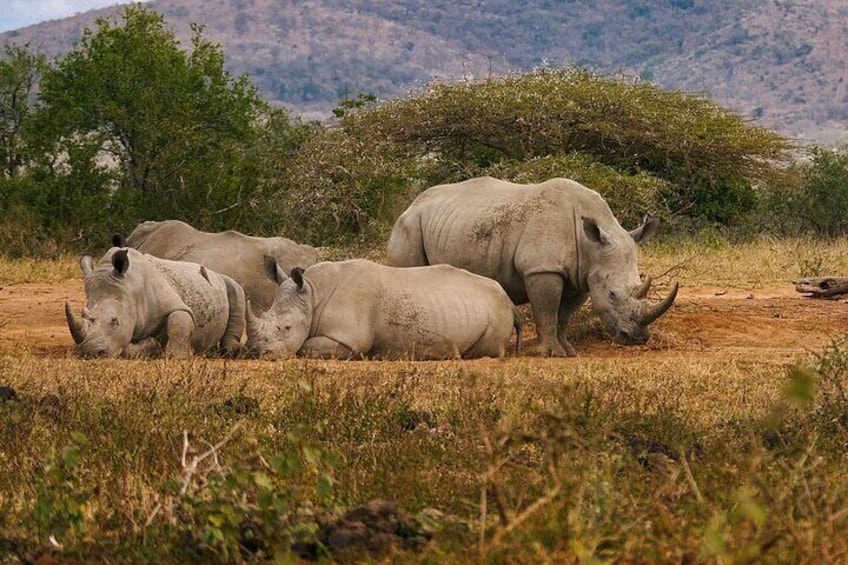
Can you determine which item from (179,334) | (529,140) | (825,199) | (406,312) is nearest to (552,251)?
(406,312)

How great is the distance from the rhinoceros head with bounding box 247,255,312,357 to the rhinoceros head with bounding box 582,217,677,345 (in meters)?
2.37

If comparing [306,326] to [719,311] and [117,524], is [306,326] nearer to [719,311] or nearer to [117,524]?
[719,311]

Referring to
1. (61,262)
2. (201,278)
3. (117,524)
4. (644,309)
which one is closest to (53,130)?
(61,262)

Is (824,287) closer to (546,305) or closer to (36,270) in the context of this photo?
(546,305)

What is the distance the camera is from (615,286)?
12.4 metres

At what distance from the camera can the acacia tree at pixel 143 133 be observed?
22484mm

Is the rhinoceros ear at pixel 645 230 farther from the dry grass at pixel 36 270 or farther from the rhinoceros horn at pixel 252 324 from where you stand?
the dry grass at pixel 36 270

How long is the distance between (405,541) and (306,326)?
272 inches

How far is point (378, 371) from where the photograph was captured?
10094 mm

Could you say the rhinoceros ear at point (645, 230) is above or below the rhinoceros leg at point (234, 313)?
above

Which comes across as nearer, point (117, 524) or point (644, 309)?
point (117, 524)

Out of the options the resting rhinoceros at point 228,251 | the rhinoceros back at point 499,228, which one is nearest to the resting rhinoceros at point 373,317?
the rhinoceros back at point 499,228

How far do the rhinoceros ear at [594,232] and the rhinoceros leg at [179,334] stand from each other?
3330 millimetres

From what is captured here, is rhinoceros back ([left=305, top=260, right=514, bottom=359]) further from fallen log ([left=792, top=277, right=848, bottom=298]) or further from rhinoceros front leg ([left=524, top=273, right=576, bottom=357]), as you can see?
fallen log ([left=792, top=277, right=848, bottom=298])
